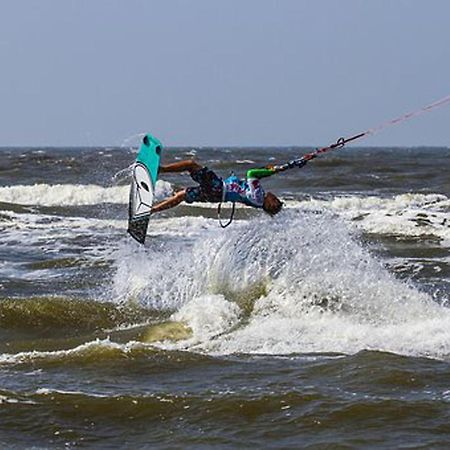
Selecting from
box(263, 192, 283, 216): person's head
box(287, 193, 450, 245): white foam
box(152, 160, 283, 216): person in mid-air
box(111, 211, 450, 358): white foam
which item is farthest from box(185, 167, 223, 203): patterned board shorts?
box(287, 193, 450, 245): white foam

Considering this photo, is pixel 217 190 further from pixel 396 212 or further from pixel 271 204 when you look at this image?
pixel 396 212

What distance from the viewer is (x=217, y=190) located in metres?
12.3

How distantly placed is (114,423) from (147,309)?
5.69 metres

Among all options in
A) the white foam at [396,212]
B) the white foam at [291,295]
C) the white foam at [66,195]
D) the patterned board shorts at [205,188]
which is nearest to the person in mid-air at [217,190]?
the patterned board shorts at [205,188]

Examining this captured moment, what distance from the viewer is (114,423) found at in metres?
8.17

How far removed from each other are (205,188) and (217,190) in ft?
0.50

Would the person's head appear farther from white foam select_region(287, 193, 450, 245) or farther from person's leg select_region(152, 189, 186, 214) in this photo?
white foam select_region(287, 193, 450, 245)

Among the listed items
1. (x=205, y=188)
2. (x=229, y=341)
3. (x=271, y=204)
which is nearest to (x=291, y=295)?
(x=271, y=204)

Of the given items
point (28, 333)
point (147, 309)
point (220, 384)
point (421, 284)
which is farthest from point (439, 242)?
point (220, 384)

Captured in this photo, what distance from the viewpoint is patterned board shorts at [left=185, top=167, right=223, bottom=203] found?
12.2 metres

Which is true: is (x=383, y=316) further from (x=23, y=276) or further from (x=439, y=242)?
(x=439, y=242)

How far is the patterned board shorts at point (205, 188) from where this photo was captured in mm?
12188

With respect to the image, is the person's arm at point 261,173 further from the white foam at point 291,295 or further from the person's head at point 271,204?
the white foam at point 291,295

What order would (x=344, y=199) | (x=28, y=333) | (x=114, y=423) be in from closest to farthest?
(x=114, y=423) → (x=28, y=333) → (x=344, y=199)
